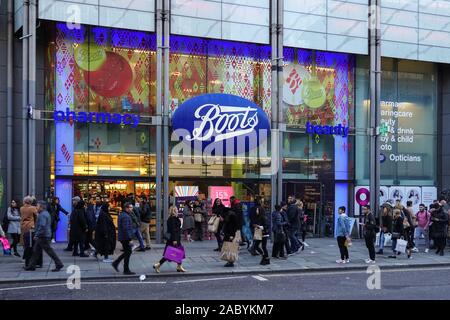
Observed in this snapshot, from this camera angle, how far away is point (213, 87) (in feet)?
71.7

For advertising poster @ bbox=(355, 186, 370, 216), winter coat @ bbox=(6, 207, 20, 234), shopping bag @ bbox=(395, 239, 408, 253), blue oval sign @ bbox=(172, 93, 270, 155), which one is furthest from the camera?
advertising poster @ bbox=(355, 186, 370, 216)

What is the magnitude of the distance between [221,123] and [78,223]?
6.86m

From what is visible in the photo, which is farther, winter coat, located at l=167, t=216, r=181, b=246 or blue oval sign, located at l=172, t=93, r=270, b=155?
blue oval sign, located at l=172, t=93, r=270, b=155

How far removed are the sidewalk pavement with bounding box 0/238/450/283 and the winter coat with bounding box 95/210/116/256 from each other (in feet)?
1.29

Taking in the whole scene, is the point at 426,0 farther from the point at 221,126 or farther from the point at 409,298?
the point at 409,298

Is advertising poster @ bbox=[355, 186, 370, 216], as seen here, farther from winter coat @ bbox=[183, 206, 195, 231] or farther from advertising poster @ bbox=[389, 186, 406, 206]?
winter coat @ bbox=[183, 206, 195, 231]

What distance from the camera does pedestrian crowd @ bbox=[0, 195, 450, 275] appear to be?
539 inches

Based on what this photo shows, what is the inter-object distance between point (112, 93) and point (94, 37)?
2.05m

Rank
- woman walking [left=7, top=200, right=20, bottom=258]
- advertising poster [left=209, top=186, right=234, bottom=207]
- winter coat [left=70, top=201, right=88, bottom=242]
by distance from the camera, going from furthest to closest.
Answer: advertising poster [left=209, top=186, right=234, bottom=207] < woman walking [left=7, top=200, right=20, bottom=258] < winter coat [left=70, top=201, right=88, bottom=242]

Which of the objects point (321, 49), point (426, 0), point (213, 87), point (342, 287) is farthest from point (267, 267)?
point (426, 0)

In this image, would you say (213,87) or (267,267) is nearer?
(267,267)

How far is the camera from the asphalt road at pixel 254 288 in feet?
35.3

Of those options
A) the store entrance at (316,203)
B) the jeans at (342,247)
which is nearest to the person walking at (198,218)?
the store entrance at (316,203)

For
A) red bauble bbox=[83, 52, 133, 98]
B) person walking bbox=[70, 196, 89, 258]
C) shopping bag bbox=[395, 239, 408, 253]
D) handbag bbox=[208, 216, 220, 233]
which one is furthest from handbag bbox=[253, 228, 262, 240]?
red bauble bbox=[83, 52, 133, 98]
